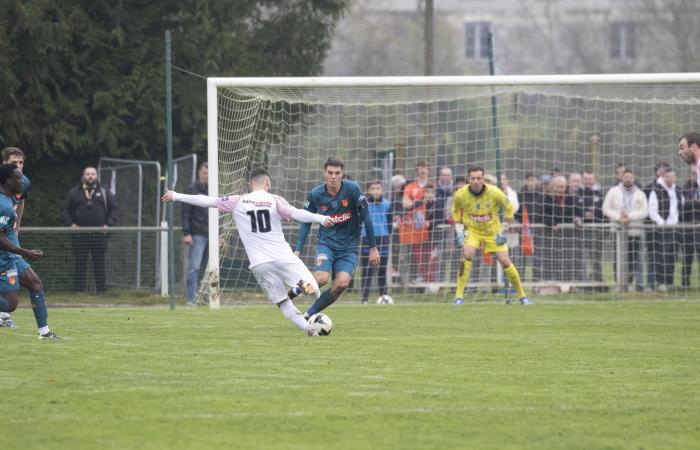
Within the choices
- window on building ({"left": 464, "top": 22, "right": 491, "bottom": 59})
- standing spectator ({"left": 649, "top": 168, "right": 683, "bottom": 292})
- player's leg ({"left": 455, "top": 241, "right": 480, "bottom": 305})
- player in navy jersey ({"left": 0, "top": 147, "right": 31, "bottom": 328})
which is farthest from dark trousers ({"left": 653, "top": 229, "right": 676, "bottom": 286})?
window on building ({"left": 464, "top": 22, "right": 491, "bottom": 59})

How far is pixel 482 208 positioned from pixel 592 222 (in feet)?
11.8

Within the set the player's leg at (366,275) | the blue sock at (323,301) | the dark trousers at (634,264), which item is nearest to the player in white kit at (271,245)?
the blue sock at (323,301)

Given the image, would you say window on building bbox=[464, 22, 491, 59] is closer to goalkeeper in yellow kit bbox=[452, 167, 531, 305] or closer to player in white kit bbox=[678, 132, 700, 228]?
goalkeeper in yellow kit bbox=[452, 167, 531, 305]

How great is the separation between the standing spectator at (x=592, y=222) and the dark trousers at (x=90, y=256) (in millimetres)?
8304

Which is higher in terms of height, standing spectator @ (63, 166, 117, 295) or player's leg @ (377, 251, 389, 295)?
standing spectator @ (63, 166, 117, 295)

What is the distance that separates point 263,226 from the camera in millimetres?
12711

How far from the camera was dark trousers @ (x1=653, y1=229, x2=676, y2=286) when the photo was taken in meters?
20.7

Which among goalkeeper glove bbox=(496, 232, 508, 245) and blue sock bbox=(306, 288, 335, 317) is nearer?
blue sock bbox=(306, 288, 335, 317)

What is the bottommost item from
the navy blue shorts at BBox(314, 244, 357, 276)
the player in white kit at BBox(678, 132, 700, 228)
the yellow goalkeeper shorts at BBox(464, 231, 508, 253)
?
the navy blue shorts at BBox(314, 244, 357, 276)

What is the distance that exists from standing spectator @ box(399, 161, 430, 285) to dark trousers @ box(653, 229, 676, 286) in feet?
13.5

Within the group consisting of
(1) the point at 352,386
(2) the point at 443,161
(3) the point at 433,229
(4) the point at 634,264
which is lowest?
(1) the point at 352,386

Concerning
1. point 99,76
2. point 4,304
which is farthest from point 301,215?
point 99,76

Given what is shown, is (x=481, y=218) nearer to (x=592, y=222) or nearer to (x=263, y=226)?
(x=592, y=222)

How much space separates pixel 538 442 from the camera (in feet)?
22.6
